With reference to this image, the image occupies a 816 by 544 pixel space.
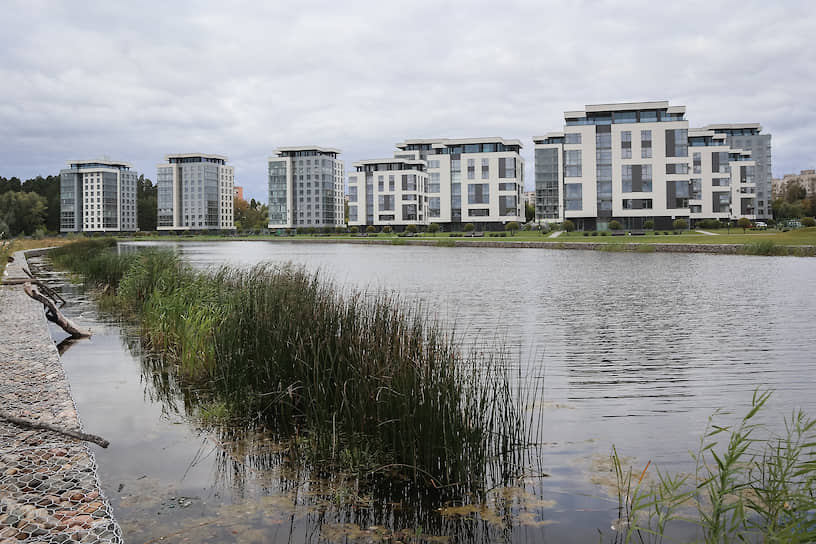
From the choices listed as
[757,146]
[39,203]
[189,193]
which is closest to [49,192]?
[189,193]

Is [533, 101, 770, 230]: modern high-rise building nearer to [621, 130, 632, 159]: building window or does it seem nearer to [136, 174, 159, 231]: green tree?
[621, 130, 632, 159]: building window

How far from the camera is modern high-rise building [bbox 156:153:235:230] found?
114m

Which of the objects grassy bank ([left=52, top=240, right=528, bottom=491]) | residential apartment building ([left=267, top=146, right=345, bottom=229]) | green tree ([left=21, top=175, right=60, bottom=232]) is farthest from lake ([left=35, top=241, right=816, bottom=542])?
green tree ([left=21, top=175, right=60, bottom=232])

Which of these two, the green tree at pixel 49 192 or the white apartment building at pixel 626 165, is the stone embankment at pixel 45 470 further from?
the green tree at pixel 49 192

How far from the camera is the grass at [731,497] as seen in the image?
317 cm

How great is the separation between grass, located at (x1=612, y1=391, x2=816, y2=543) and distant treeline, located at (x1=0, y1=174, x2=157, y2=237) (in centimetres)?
7003

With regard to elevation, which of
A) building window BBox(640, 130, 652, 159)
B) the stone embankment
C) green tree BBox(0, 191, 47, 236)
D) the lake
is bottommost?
the lake

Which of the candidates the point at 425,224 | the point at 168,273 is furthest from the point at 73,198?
the point at 168,273

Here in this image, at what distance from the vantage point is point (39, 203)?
76.9 m

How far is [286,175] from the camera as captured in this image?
105312 millimetres

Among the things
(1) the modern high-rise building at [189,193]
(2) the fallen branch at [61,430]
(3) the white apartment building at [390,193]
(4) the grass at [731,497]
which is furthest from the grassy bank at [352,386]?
(1) the modern high-rise building at [189,193]

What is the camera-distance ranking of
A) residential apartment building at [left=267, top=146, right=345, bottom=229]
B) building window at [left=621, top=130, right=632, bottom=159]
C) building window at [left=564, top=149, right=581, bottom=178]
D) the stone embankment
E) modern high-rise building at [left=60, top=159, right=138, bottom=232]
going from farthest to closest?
1. modern high-rise building at [left=60, top=159, right=138, bottom=232]
2. residential apartment building at [left=267, top=146, right=345, bottom=229]
3. building window at [left=564, top=149, right=581, bottom=178]
4. building window at [left=621, top=130, right=632, bottom=159]
5. the stone embankment

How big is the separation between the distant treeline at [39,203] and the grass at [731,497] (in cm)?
7003

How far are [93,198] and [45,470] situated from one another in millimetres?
121722
